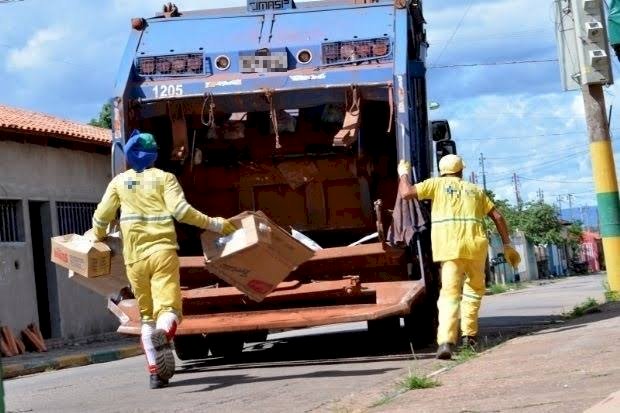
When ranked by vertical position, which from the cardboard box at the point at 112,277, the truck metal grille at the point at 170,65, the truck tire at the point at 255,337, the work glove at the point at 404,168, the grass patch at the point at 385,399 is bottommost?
the grass patch at the point at 385,399

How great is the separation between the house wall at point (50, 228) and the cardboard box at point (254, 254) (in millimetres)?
11160

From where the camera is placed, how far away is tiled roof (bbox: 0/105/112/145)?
21109 mm

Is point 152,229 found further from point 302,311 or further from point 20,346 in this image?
point 20,346

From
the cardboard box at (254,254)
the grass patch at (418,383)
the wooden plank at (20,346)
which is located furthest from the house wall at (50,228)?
the grass patch at (418,383)

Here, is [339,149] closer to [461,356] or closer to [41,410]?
[461,356]

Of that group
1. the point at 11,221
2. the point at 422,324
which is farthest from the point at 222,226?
the point at 11,221

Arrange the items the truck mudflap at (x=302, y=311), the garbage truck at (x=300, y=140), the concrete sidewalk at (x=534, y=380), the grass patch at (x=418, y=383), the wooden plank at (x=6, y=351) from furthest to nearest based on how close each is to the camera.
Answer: the wooden plank at (x=6, y=351) → the garbage truck at (x=300, y=140) → the truck mudflap at (x=302, y=311) → the grass patch at (x=418, y=383) → the concrete sidewalk at (x=534, y=380)

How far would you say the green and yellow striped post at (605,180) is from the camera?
17.0 meters

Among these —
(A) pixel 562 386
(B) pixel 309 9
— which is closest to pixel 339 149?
(B) pixel 309 9

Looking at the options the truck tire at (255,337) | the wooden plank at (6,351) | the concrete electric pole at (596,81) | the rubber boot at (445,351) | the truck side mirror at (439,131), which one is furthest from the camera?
the wooden plank at (6,351)

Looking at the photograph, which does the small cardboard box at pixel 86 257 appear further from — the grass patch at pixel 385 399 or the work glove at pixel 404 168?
the grass patch at pixel 385 399

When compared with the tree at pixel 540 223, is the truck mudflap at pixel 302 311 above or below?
below

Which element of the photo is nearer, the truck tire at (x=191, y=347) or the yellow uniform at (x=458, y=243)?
the yellow uniform at (x=458, y=243)

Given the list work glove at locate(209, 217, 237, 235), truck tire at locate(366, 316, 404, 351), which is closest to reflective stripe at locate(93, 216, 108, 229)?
work glove at locate(209, 217, 237, 235)
